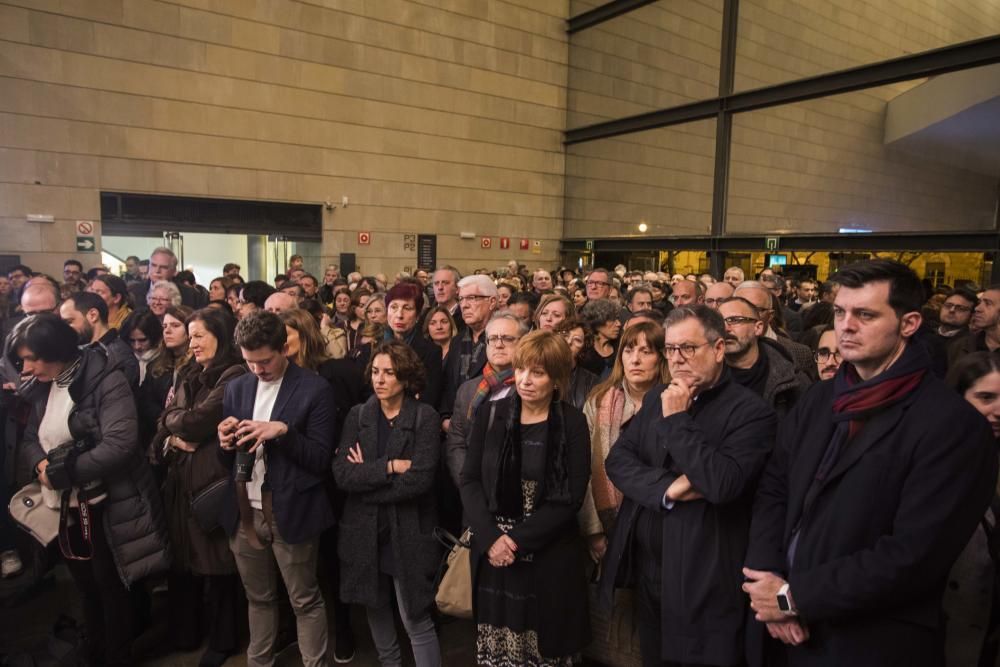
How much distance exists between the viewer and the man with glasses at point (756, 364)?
113 inches

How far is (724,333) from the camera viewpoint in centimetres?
218

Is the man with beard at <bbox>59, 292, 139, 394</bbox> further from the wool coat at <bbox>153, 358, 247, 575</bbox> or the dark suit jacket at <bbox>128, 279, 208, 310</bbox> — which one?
the dark suit jacket at <bbox>128, 279, 208, 310</bbox>

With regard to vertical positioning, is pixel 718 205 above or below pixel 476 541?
above

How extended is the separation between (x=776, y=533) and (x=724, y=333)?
72 centimetres

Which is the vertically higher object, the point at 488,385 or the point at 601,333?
the point at 601,333

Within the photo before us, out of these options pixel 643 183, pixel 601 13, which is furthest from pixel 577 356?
pixel 601 13

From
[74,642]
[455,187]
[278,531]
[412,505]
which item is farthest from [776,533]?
[455,187]

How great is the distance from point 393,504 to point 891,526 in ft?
Result: 6.39

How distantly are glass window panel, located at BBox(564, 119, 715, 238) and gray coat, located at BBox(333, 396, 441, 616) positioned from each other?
11.9 meters

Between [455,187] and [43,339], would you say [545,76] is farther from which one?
Answer: [43,339]

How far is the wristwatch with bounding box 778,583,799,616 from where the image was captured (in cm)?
171

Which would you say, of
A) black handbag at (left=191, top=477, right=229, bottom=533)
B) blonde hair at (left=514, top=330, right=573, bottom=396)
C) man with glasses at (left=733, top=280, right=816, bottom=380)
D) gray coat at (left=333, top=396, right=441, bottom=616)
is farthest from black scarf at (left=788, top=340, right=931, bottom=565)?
black handbag at (left=191, top=477, right=229, bottom=533)

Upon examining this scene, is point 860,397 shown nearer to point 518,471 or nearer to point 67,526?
point 518,471

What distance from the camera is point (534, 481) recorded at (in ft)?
7.85
